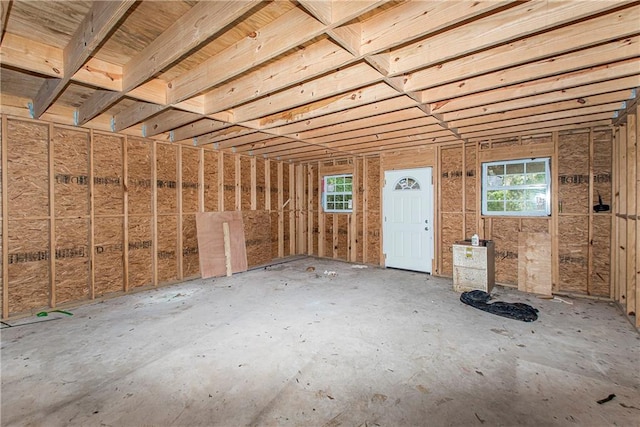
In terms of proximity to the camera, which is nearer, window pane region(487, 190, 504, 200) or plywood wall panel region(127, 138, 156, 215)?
plywood wall panel region(127, 138, 156, 215)

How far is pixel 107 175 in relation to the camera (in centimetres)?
439

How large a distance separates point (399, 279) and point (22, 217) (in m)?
5.86

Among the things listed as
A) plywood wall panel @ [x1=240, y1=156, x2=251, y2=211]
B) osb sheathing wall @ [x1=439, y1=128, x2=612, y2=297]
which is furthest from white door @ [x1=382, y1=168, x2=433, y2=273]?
plywood wall panel @ [x1=240, y1=156, x2=251, y2=211]

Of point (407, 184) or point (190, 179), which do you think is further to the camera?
point (407, 184)

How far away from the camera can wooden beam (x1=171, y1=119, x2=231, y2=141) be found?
4098 mm

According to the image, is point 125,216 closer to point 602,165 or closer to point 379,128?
point 379,128

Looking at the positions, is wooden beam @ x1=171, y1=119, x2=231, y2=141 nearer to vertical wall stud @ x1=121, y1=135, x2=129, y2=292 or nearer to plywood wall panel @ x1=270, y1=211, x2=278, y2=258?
vertical wall stud @ x1=121, y1=135, x2=129, y2=292

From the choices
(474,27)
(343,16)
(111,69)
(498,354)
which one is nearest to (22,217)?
(111,69)

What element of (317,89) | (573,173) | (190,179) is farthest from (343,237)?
(317,89)

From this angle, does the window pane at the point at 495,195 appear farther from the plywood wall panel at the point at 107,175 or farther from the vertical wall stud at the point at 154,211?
the plywood wall panel at the point at 107,175

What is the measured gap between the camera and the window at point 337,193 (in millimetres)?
7180

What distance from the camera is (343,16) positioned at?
1771 mm

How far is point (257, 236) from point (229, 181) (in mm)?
1428

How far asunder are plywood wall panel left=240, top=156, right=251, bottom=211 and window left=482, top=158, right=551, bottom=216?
4.93m
